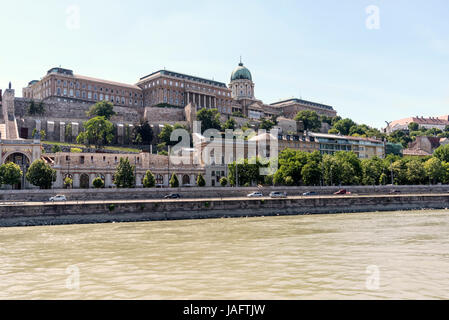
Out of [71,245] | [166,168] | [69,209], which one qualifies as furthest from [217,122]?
[71,245]

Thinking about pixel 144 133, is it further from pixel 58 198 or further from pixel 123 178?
pixel 58 198

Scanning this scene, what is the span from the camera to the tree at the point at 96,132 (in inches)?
3883

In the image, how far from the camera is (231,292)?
15.5 metres

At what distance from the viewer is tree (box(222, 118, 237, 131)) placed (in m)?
126

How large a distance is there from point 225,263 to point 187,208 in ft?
82.0

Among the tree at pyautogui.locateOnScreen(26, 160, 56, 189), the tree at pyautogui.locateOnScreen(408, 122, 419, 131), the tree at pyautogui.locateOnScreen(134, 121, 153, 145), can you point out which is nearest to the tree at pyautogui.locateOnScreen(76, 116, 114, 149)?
the tree at pyautogui.locateOnScreen(134, 121, 153, 145)

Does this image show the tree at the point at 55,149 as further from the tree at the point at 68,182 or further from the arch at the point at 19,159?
the tree at the point at 68,182

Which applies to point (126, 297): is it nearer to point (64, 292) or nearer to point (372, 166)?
point (64, 292)

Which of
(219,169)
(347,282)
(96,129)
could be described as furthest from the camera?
(96,129)

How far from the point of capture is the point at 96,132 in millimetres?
99875

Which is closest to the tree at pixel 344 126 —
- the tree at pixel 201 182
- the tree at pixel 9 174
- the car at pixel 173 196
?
the tree at pixel 201 182

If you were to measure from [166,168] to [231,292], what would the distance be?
209 feet

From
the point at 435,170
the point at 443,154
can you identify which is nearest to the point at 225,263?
the point at 435,170

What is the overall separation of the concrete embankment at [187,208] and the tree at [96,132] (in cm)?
5298
